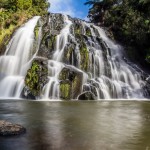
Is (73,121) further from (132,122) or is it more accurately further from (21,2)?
(21,2)

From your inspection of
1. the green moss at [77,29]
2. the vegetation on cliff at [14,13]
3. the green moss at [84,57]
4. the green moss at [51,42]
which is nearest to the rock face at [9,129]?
the green moss at [84,57]

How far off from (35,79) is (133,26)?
545 inches

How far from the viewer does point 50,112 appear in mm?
16297

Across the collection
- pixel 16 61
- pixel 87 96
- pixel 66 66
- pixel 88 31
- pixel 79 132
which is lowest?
pixel 79 132

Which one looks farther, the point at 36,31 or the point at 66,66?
the point at 36,31

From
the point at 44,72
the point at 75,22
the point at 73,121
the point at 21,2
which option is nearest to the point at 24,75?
the point at 44,72

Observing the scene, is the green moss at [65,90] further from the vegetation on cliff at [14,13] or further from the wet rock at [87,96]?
the vegetation on cliff at [14,13]

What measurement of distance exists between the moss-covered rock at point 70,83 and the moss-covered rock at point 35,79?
1.33m

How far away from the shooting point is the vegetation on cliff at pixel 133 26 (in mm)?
33312

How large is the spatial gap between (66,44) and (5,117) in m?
16.8

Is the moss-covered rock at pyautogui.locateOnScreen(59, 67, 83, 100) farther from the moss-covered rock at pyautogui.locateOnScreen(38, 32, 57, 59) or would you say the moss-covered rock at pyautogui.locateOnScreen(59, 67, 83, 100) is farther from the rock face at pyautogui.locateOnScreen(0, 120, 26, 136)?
the rock face at pyautogui.locateOnScreen(0, 120, 26, 136)

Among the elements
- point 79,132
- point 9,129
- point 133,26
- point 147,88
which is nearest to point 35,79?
point 147,88

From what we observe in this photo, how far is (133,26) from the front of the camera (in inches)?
1377

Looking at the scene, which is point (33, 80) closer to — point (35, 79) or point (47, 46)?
point (35, 79)
